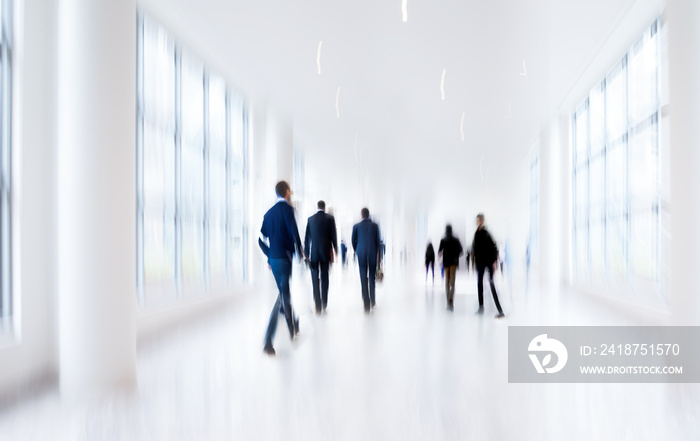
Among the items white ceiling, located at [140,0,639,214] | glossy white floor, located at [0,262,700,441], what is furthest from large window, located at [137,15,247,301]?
glossy white floor, located at [0,262,700,441]

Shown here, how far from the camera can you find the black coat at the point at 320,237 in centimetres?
737

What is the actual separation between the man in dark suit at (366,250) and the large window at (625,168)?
187 inches

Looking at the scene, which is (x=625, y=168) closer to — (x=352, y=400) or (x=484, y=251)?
(x=484, y=251)

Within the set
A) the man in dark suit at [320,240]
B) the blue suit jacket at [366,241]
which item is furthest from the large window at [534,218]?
the man in dark suit at [320,240]

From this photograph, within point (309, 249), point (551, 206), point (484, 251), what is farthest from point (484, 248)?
point (551, 206)

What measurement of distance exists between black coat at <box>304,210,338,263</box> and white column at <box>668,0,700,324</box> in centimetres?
453

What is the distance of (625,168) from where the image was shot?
9.84 meters

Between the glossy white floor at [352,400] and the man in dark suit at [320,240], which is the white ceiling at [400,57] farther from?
the glossy white floor at [352,400]

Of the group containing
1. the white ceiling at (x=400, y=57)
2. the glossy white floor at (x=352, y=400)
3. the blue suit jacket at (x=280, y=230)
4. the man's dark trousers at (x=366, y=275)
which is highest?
the white ceiling at (x=400, y=57)

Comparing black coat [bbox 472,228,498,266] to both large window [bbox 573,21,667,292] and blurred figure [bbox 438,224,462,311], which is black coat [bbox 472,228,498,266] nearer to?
blurred figure [bbox 438,224,462,311]

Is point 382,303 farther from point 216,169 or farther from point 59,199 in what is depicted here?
point 59,199

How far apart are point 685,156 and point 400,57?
5983 mm

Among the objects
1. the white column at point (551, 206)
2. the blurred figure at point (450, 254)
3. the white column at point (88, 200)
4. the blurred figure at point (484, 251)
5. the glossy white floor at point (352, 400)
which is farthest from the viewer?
the white column at point (551, 206)

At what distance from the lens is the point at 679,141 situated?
4160mm
